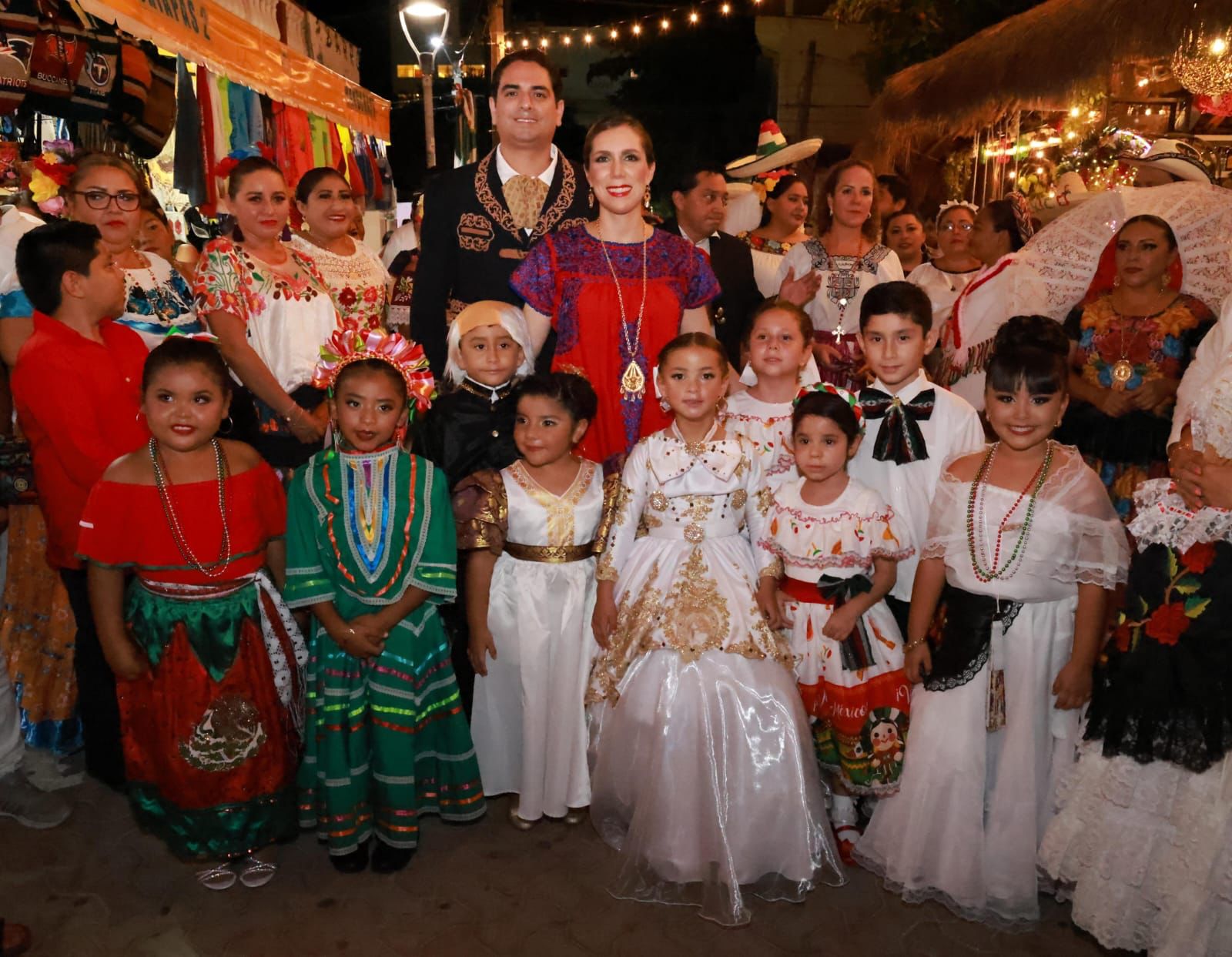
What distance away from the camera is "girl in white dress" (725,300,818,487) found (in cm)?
345

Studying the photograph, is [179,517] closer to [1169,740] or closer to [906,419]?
[906,419]

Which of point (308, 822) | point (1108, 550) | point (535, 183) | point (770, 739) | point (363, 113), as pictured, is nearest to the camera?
point (1108, 550)

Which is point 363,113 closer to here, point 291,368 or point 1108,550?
point 291,368

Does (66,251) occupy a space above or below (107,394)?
above

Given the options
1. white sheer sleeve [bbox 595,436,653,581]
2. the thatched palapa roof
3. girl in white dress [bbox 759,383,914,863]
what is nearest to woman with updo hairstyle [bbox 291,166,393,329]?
white sheer sleeve [bbox 595,436,653,581]

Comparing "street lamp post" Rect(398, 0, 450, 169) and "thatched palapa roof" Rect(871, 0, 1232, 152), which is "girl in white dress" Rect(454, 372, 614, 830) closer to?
"thatched palapa roof" Rect(871, 0, 1232, 152)

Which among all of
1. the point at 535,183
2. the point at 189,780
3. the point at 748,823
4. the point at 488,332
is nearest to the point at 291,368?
the point at 488,332

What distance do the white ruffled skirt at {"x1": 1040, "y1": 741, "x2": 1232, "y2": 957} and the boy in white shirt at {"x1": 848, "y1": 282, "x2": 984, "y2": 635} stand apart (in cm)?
90

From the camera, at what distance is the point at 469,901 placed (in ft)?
9.80

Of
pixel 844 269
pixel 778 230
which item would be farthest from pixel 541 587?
pixel 778 230

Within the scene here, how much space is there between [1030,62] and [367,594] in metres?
6.08

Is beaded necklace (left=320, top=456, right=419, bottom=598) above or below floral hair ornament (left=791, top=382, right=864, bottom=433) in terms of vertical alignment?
below

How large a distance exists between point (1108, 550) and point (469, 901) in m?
2.20

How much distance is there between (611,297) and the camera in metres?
3.55
